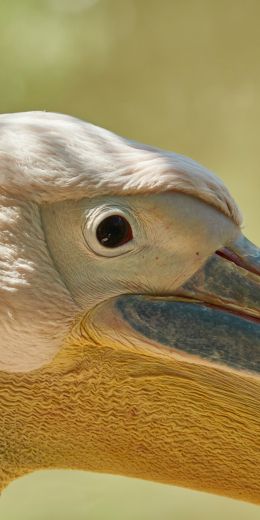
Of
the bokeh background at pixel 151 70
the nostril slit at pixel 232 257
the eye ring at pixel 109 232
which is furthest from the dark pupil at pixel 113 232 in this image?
the bokeh background at pixel 151 70

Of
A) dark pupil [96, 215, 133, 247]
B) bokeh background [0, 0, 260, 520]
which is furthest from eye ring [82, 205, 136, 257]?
bokeh background [0, 0, 260, 520]

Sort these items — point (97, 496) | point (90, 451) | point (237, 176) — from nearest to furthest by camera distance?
1. point (90, 451)
2. point (97, 496)
3. point (237, 176)

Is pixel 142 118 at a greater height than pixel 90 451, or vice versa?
pixel 142 118

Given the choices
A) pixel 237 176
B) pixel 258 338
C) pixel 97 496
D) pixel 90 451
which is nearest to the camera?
pixel 258 338

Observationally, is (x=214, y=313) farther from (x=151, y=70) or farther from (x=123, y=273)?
(x=151, y=70)

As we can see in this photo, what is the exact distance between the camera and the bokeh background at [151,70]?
3502mm

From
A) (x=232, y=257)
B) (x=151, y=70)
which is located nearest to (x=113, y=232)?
(x=232, y=257)

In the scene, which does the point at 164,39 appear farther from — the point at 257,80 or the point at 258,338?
the point at 258,338

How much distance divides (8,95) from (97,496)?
5.12ft

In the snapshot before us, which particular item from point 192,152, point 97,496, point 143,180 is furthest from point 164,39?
point 143,180

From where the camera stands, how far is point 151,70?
3557mm

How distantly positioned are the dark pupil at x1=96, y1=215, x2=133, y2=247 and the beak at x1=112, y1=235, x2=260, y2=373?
0.26 feet

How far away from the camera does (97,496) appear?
2.81 m

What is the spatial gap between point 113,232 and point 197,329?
18cm
